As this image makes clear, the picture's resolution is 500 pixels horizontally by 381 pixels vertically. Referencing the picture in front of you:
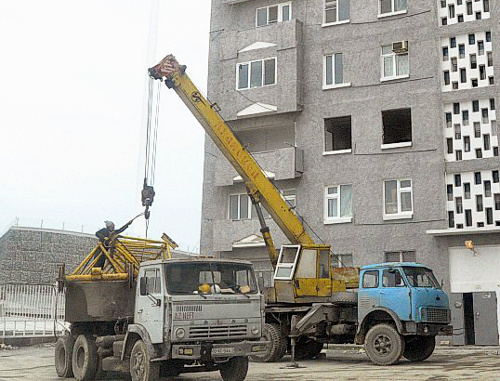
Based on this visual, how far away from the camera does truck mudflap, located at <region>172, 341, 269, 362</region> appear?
1243 cm

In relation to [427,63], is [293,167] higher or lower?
lower

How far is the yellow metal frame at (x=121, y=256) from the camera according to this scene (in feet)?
50.6

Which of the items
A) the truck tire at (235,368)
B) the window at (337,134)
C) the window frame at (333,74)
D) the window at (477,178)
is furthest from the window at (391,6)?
the truck tire at (235,368)

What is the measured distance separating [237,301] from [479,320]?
15.3 metres

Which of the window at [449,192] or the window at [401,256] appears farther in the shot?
the window at [401,256]

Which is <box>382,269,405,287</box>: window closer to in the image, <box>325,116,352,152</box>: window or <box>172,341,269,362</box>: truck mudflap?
<box>172,341,269,362</box>: truck mudflap

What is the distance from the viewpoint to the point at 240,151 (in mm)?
21938

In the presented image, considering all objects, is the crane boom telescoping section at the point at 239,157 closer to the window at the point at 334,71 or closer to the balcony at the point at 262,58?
the balcony at the point at 262,58

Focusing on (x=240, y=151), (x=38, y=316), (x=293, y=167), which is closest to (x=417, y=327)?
(x=240, y=151)

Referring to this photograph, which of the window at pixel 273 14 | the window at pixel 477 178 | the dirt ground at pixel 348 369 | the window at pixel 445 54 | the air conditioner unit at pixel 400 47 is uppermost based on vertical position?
the window at pixel 273 14

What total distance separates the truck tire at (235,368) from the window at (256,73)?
19.0m

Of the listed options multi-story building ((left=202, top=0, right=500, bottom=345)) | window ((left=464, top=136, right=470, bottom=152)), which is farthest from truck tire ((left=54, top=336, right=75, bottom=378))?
window ((left=464, top=136, right=470, bottom=152))

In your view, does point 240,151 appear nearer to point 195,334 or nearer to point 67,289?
point 67,289

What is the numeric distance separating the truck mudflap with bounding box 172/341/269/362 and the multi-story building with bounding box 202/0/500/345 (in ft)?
46.6
